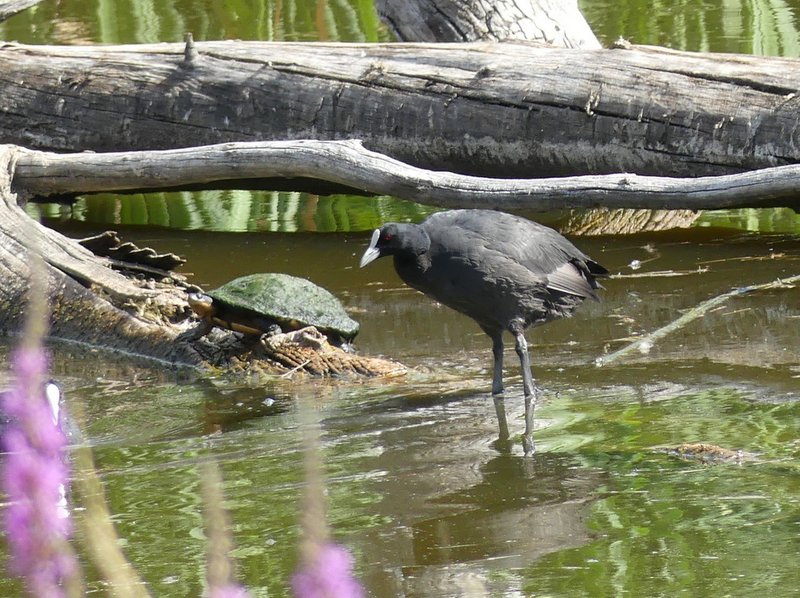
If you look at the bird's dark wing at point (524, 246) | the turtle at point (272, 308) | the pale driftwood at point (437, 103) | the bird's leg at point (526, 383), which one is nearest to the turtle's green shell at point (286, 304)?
the turtle at point (272, 308)

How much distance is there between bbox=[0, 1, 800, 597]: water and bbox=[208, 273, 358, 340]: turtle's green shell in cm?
36

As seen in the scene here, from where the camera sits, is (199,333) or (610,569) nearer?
(610,569)

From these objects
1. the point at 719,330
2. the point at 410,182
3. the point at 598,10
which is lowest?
the point at 719,330

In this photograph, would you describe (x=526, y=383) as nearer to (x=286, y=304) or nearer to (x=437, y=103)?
(x=286, y=304)

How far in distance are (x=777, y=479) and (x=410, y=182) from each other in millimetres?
3240

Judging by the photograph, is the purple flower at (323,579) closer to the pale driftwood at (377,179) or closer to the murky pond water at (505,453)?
the murky pond water at (505,453)

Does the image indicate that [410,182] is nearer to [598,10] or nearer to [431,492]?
[431,492]

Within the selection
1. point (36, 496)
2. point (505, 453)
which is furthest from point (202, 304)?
point (36, 496)

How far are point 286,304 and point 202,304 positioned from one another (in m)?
0.44

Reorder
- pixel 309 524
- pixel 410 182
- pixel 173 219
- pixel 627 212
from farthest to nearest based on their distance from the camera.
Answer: pixel 173 219 < pixel 627 212 < pixel 410 182 < pixel 309 524

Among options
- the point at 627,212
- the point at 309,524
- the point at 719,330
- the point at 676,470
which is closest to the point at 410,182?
the point at 719,330

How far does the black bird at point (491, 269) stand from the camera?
5227 mm

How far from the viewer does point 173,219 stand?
370 inches

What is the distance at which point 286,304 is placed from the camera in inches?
238
